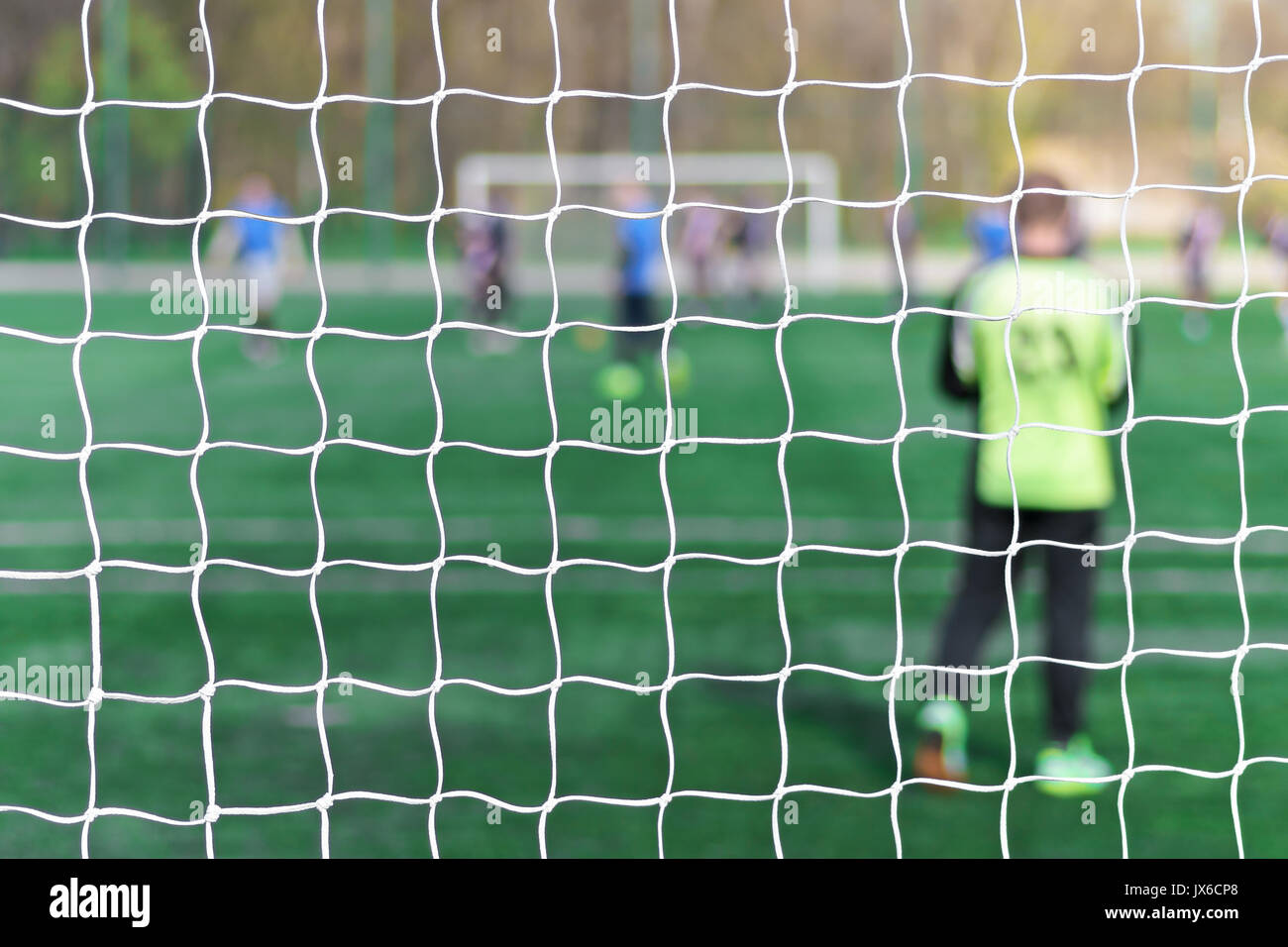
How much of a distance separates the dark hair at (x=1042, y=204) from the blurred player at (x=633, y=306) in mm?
7870

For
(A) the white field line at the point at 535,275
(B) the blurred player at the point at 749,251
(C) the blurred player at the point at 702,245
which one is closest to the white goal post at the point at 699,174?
(A) the white field line at the point at 535,275

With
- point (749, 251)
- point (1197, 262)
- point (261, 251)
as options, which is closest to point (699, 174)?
point (749, 251)

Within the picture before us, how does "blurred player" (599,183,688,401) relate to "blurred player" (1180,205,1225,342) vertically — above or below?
below

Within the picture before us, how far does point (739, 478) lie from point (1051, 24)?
2723 cm

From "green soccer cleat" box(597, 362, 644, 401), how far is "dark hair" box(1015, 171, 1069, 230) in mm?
7916

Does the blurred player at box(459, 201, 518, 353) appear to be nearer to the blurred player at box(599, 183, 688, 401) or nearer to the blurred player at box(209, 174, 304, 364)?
the blurred player at box(209, 174, 304, 364)

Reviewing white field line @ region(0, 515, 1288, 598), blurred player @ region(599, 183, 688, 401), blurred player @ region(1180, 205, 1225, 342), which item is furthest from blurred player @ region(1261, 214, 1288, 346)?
white field line @ region(0, 515, 1288, 598)

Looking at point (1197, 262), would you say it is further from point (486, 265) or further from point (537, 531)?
point (537, 531)

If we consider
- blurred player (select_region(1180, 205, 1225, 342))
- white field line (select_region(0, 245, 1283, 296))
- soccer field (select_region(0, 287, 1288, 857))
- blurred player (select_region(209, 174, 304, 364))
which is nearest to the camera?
soccer field (select_region(0, 287, 1288, 857))

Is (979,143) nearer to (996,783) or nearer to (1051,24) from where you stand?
(1051,24)

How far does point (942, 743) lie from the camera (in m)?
4.25

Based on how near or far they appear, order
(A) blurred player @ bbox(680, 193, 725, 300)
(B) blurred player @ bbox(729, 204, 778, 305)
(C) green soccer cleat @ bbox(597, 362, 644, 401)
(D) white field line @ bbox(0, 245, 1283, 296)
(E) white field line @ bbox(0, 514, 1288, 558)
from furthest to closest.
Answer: (D) white field line @ bbox(0, 245, 1283, 296) → (B) blurred player @ bbox(729, 204, 778, 305) → (A) blurred player @ bbox(680, 193, 725, 300) → (C) green soccer cleat @ bbox(597, 362, 644, 401) → (E) white field line @ bbox(0, 514, 1288, 558)

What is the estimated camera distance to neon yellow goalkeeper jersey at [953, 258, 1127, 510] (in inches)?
166

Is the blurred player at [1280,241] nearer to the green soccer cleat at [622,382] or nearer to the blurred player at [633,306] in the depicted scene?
the blurred player at [633,306]
